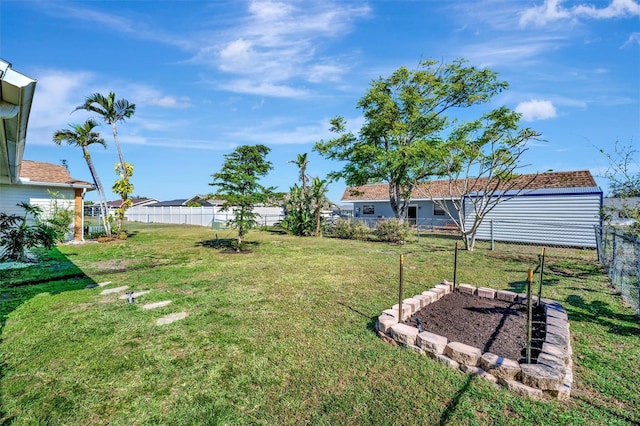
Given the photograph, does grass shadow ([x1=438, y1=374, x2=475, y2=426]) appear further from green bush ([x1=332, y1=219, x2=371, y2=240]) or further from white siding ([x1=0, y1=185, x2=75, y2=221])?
white siding ([x1=0, y1=185, x2=75, y2=221])

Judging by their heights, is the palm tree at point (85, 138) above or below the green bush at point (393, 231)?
above

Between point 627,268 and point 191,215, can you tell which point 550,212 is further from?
point 191,215

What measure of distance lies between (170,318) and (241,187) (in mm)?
6535

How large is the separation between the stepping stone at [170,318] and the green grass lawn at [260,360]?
3.4 inches

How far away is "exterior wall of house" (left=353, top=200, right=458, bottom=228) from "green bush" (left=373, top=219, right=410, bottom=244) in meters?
4.11

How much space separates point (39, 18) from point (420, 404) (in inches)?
406

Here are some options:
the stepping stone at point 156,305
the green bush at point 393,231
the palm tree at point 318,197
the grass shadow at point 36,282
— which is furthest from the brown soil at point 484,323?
the palm tree at point 318,197

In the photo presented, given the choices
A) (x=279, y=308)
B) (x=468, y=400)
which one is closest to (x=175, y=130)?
(x=279, y=308)

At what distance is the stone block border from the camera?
233cm

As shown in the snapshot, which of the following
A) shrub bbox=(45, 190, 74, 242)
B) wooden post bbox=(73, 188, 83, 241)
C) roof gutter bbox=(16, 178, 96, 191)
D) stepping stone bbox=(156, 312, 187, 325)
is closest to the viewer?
stepping stone bbox=(156, 312, 187, 325)

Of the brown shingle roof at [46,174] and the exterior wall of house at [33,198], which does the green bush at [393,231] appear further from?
the brown shingle roof at [46,174]

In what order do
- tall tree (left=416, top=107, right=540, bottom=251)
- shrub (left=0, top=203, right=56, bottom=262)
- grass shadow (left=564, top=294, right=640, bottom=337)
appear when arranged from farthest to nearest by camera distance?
1. tall tree (left=416, top=107, right=540, bottom=251)
2. shrub (left=0, top=203, right=56, bottom=262)
3. grass shadow (left=564, top=294, right=640, bottom=337)

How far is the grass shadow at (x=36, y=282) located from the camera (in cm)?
468

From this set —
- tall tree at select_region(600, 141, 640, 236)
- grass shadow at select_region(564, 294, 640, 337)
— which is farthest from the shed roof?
tall tree at select_region(600, 141, 640, 236)
